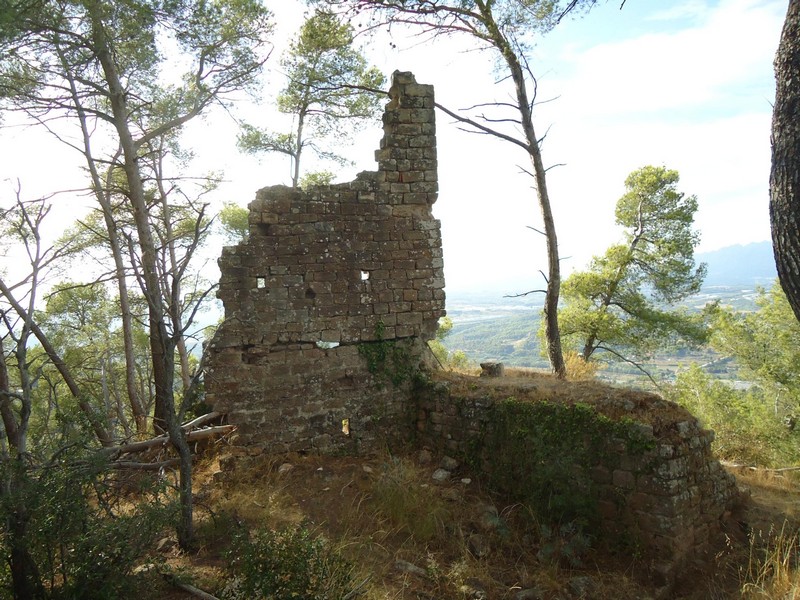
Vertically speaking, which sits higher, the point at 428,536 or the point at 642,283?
the point at 642,283

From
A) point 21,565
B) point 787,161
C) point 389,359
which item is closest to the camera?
point 787,161

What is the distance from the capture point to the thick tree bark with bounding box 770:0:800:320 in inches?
134

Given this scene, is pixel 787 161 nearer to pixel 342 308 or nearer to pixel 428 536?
pixel 428 536

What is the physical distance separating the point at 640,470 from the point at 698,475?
70 cm

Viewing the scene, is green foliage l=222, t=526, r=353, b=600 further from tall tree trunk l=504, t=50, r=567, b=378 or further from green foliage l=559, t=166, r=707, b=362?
green foliage l=559, t=166, r=707, b=362

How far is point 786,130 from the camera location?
3471 mm

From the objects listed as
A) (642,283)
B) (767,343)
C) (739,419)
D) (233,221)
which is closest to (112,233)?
(233,221)

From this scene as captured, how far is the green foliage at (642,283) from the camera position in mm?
14758

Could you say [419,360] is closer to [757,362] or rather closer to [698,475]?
[698,475]

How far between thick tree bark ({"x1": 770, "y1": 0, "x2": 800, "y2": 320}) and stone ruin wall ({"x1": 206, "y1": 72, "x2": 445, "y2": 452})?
4.49m

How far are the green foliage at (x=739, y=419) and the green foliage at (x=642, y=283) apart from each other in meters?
2.10

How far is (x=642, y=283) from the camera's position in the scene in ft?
50.5

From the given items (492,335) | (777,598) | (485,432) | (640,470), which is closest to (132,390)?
(485,432)

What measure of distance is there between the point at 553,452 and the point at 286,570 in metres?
3.17
